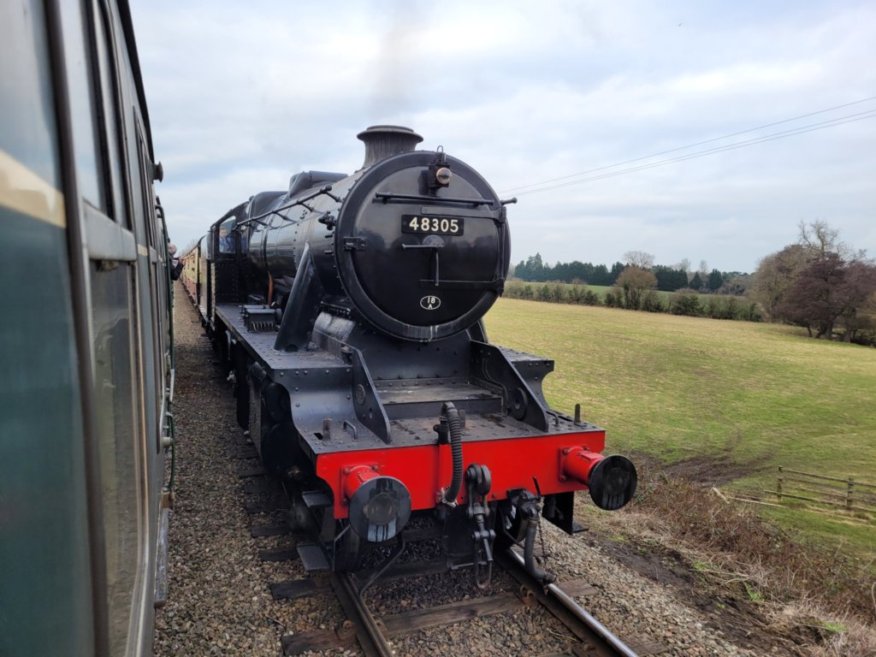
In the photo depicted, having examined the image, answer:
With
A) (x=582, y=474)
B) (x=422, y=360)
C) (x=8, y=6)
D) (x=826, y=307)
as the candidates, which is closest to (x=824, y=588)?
(x=582, y=474)

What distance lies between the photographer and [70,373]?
3.01ft

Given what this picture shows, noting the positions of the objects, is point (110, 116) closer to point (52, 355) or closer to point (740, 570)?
point (52, 355)

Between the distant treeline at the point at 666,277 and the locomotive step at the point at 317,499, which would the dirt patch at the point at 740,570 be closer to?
the locomotive step at the point at 317,499

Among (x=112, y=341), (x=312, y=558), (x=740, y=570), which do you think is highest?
(x=112, y=341)

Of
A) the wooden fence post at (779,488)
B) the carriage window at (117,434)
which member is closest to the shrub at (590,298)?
the wooden fence post at (779,488)

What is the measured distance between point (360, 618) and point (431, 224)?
2.87 metres

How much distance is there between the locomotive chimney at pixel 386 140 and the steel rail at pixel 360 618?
3279 mm

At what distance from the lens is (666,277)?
59.4m

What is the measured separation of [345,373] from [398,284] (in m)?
0.82

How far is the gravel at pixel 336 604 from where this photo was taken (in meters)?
3.90

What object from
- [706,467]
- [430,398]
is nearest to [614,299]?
[706,467]

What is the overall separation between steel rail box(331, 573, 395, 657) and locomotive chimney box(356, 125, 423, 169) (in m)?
3.28

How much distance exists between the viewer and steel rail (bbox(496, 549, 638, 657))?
3.83 m

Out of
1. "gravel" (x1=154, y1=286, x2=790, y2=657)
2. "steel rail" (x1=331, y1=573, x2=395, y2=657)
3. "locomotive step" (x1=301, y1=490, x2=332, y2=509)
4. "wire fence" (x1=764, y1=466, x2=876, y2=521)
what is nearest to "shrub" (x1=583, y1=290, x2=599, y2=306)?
"wire fence" (x1=764, y1=466, x2=876, y2=521)
